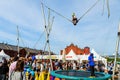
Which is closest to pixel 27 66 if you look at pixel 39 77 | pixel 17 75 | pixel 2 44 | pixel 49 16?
pixel 39 77

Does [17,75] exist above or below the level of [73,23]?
below

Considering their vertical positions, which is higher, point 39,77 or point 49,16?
point 49,16

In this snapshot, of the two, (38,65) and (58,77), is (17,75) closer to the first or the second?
(58,77)

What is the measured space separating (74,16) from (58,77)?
4.43 m

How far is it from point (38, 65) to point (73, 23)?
5.32 meters

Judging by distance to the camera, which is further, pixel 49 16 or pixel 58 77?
pixel 49 16

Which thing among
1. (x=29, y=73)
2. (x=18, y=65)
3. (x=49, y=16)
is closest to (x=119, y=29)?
(x=18, y=65)

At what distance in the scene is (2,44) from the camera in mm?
76875

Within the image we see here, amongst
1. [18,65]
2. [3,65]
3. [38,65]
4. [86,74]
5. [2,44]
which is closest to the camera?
[18,65]

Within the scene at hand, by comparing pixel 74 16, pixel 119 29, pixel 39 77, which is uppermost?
pixel 74 16

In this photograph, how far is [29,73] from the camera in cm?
1612

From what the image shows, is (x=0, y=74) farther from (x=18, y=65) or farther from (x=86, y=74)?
(x=86, y=74)

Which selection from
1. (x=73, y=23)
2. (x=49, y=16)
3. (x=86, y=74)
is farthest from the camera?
(x=49, y=16)

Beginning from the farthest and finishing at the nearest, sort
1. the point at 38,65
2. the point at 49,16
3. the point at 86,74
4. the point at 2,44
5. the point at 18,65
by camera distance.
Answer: the point at 2,44, the point at 49,16, the point at 38,65, the point at 86,74, the point at 18,65
